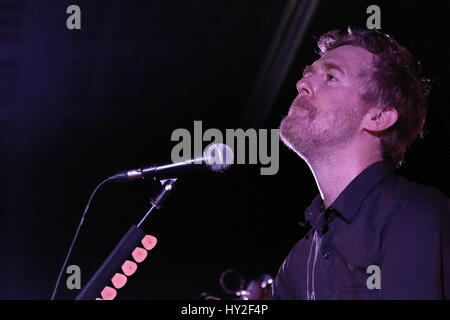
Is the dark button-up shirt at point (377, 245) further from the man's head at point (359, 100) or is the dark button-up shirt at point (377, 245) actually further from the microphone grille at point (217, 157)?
the microphone grille at point (217, 157)

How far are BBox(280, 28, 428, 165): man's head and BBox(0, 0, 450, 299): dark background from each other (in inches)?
33.5

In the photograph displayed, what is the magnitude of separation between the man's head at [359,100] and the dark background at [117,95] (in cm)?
85

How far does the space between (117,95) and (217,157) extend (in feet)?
6.00

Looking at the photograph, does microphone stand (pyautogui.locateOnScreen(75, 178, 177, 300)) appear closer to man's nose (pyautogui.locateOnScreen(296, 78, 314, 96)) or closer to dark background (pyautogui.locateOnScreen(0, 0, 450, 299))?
man's nose (pyautogui.locateOnScreen(296, 78, 314, 96))

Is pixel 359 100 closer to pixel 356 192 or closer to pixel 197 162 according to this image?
pixel 356 192

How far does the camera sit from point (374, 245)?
1.56 metres

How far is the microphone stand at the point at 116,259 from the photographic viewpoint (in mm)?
1746

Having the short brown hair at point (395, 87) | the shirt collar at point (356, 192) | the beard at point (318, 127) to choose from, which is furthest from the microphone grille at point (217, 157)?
the short brown hair at point (395, 87)

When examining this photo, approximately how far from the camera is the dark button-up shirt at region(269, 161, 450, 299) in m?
1.37

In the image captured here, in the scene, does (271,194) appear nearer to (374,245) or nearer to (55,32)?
(55,32)

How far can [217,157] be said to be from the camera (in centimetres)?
184
